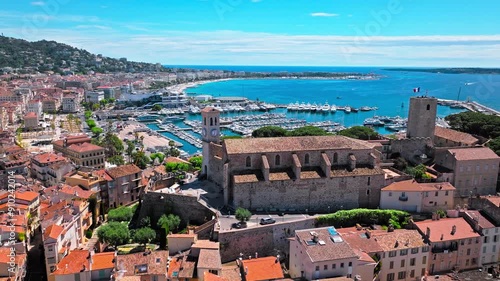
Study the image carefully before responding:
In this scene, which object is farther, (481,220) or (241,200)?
(241,200)

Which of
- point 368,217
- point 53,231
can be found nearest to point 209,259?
point 53,231

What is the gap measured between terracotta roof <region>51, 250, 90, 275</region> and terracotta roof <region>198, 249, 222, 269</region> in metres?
8.02

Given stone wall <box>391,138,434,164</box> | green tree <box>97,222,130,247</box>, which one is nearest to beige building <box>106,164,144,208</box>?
green tree <box>97,222,130,247</box>

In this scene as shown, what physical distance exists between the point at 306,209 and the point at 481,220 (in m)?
15.0

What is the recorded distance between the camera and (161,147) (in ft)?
279

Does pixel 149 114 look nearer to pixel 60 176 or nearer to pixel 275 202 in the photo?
pixel 60 176

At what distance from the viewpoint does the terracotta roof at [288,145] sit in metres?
40.5

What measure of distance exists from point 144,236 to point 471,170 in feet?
109

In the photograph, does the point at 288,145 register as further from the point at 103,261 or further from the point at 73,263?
the point at 73,263

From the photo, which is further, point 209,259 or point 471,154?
point 471,154

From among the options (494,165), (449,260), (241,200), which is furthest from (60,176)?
(494,165)

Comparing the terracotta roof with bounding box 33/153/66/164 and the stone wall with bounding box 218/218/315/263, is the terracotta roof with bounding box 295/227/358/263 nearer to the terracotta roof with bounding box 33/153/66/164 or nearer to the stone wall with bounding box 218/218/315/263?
the stone wall with bounding box 218/218/315/263

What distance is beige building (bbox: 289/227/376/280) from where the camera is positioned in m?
27.7

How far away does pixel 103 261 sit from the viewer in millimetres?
30500
